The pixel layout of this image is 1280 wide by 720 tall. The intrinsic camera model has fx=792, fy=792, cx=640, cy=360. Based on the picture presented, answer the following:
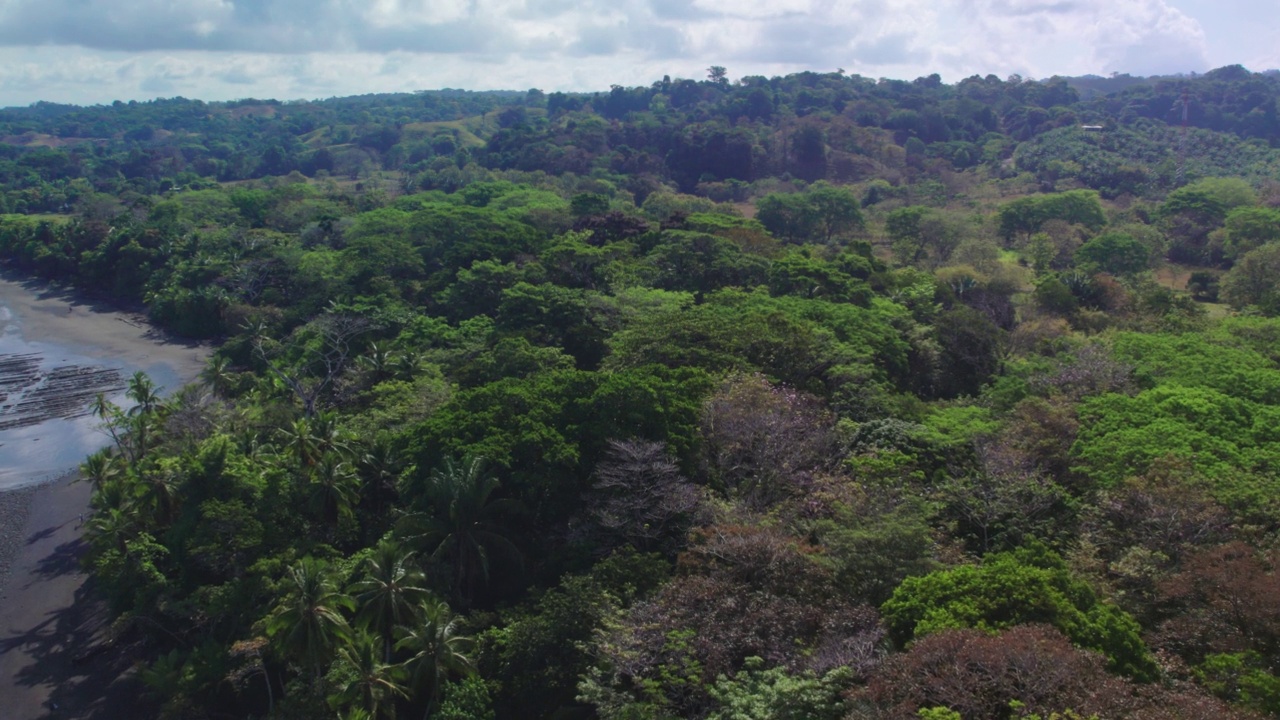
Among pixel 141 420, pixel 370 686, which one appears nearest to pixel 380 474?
pixel 370 686

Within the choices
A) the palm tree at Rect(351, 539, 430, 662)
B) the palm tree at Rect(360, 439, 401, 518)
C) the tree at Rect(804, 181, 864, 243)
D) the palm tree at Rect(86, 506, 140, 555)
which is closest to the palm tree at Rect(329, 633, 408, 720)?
the palm tree at Rect(351, 539, 430, 662)

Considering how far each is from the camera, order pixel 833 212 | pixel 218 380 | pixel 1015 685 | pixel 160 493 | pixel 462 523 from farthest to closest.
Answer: pixel 833 212 → pixel 218 380 → pixel 160 493 → pixel 462 523 → pixel 1015 685

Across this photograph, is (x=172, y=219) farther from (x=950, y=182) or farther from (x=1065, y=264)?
(x=950, y=182)

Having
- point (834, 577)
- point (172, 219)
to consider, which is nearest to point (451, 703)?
point (834, 577)

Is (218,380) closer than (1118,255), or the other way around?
(218,380)

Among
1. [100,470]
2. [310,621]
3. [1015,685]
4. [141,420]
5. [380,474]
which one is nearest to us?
[1015,685]

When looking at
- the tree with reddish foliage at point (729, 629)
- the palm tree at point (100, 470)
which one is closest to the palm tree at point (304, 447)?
the palm tree at point (100, 470)

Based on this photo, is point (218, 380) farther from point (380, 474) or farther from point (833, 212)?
point (833, 212)
